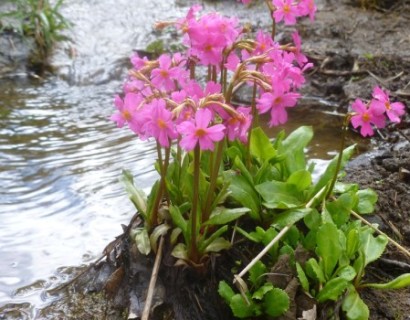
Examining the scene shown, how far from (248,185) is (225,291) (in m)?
0.44

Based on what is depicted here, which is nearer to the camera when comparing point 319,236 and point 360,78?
point 319,236

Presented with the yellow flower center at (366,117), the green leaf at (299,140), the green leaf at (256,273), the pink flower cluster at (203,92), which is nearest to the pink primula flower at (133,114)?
the pink flower cluster at (203,92)

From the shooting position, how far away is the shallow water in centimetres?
285

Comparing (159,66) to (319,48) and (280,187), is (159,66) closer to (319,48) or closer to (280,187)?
(280,187)

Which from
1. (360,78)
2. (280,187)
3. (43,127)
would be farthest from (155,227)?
(360,78)

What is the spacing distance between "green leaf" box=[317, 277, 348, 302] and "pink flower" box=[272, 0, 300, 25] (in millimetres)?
959

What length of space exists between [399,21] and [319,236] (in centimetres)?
481

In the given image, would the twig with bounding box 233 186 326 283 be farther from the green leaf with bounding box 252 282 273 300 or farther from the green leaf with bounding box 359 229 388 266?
the green leaf with bounding box 359 229 388 266

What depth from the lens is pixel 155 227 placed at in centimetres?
224

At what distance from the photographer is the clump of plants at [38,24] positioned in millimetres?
6633

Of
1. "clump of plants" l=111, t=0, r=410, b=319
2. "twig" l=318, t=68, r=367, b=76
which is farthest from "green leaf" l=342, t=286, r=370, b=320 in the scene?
"twig" l=318, t=68, r=367, b=76

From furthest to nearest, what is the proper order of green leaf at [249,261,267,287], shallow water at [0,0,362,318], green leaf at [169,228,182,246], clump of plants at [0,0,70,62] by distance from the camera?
clump of plants at [0,0,70,62] < shallow water at [0,0,362,318] < green leaf at [169,228,182,246] < green leaf at [249,261,267,287]

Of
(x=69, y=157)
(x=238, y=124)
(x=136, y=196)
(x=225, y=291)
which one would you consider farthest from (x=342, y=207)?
(x=69, y=157)

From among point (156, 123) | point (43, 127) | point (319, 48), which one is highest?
point (156, 123)
